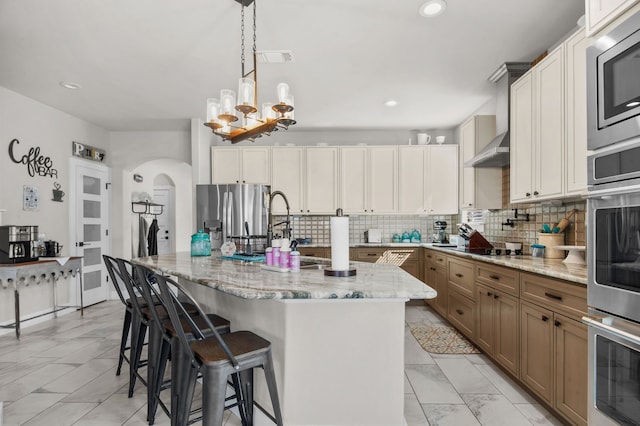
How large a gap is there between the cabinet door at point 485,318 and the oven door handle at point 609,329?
54.5 inches

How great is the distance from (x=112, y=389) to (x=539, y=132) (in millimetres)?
3733

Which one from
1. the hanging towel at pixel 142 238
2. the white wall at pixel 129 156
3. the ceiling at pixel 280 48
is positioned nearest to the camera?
the ceiling at pixel 280 48

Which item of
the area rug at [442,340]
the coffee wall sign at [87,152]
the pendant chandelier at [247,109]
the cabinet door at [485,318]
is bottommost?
the area rug at [442,340]

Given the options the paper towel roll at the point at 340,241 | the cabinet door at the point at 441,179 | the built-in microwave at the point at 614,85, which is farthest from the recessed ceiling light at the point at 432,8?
the cabinet door at the point at 441,179

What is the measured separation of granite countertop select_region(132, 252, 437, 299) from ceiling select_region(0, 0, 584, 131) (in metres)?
1.78

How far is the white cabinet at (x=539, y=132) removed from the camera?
2531 mm

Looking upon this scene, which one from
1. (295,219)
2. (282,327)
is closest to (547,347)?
Answer: (282,327)

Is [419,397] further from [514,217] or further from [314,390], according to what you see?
[514,217]

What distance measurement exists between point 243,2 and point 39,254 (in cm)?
383

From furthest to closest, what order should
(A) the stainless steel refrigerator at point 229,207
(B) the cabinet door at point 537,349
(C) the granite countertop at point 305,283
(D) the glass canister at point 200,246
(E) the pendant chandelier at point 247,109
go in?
(A) the stainless steel refrigerator at point 229,207 < (D) the glass canister at point 200,246 < (E) the pendant chandelier at point 247,109 < (B) the cabinet door at point 537,349 < (C) the granite countertop at point 305,283

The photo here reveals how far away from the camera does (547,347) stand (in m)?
2.19

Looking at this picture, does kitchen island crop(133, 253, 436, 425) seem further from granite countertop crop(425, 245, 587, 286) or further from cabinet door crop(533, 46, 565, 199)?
cabinet door crop(533, 46, 565, 199)

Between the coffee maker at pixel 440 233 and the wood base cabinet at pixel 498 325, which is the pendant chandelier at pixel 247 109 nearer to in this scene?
the wood base cabinet at pixel 498 325

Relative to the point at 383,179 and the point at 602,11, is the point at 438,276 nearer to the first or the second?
the point at 383,179
